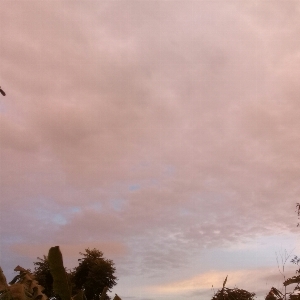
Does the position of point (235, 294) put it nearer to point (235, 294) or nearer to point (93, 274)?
point (235, 294)

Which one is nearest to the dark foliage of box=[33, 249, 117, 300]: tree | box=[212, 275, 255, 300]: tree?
box=[212, 275, 255, 300]: tree

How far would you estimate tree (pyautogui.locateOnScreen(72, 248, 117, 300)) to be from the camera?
53594 millimetres

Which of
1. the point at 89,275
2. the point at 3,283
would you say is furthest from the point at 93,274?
the point at 3,283

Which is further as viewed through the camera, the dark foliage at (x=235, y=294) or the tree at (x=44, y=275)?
the tree at (x=44, y=275)

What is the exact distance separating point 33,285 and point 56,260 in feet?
7.51

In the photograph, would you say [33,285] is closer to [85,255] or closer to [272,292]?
[272,292]

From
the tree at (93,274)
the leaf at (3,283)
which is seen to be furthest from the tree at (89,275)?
the leaf at (3,283)

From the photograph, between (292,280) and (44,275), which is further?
(44,275)

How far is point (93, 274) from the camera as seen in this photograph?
54312mm

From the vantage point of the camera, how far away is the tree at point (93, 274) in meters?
53.6

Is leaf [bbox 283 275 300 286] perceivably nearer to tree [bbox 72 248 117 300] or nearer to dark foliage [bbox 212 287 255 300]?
dark foliage [bbox 212 287 255 300]

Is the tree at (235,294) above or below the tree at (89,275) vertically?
below

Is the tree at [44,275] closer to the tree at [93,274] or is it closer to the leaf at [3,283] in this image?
the tree at [93,274]

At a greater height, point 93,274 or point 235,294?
point 93,274
